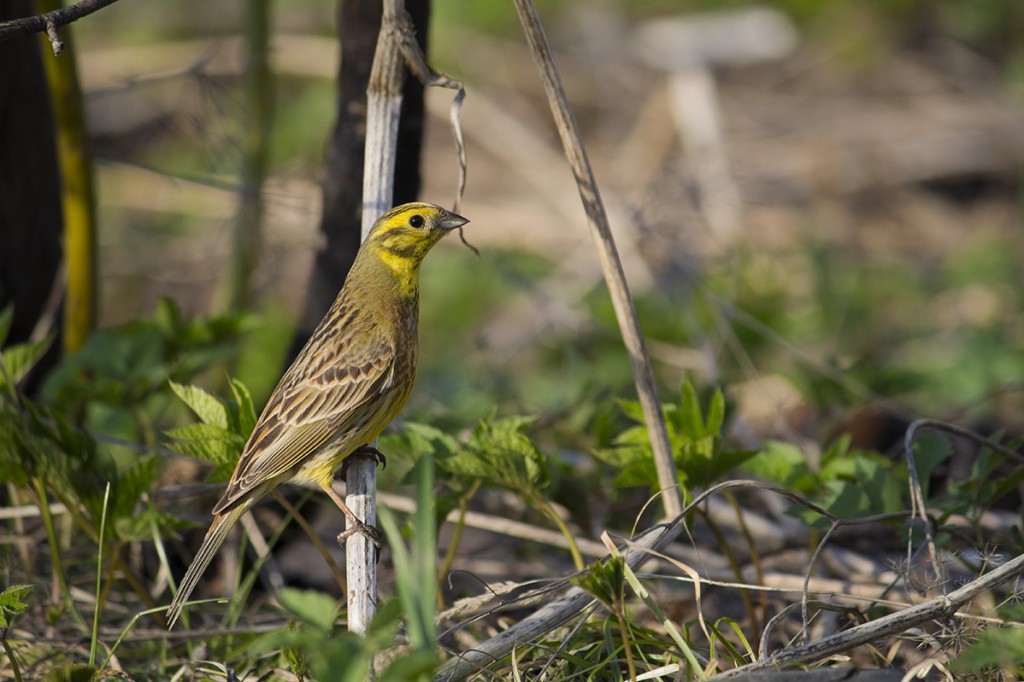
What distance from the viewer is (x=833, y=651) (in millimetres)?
2537

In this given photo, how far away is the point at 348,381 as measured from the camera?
313 centimetres

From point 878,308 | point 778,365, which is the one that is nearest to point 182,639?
point 778,365

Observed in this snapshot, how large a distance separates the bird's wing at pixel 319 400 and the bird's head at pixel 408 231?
214mm

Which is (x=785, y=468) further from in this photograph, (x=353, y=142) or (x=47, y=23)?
(x=47, y=23)

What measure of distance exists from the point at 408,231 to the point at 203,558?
3.67 ft

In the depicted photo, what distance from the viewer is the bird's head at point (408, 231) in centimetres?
317

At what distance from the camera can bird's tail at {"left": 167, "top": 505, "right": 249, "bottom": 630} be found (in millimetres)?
2797

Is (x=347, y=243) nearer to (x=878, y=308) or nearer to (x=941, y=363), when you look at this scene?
(x=941, y=363)

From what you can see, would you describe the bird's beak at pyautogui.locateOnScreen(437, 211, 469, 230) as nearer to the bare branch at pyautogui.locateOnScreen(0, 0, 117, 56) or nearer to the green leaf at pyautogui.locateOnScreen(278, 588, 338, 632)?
the bare branch at pyautogui.locateOnScreen(0, 0, 117, 56)

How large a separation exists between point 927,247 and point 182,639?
6.37m

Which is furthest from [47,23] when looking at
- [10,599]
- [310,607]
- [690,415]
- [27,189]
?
[690,415]

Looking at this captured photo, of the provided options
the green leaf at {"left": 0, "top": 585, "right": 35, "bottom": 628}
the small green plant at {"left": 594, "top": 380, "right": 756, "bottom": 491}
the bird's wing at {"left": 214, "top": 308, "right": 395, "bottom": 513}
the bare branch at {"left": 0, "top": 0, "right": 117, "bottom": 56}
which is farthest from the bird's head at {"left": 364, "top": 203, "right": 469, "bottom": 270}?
the green leaf at {"left": 0, "top": 585, "right": 35, "bottom": 628}

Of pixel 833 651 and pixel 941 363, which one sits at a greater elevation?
pixel 833 651

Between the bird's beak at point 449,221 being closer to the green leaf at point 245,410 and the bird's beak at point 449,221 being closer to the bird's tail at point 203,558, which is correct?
the green leaf at point 245,410
